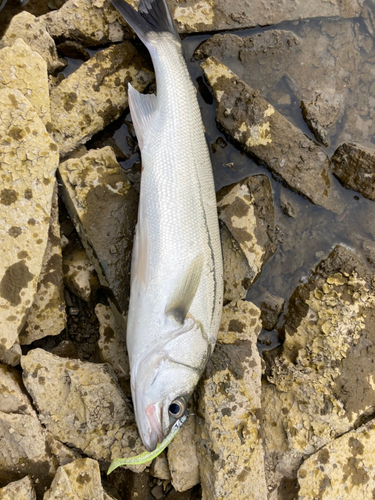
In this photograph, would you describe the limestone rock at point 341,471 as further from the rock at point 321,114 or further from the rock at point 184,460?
the rock at point 321,114

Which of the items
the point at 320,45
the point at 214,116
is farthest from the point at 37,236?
the point at 320,45

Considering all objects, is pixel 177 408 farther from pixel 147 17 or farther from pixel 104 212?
pixel 147 17

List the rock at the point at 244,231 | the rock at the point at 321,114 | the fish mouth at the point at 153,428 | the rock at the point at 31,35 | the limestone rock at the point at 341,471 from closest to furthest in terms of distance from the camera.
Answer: the fish mouth at the point at 153,428 < the limestone rock at the point at 341,471 < the rock at the point at 31,35 < the rock at the point at 244,231 < the rock at the point at 321,114

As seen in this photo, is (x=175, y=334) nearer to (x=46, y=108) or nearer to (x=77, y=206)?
(x=77, y=206)

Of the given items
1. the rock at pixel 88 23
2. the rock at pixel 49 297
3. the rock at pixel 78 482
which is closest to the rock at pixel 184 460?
the rock at pixel 78 482

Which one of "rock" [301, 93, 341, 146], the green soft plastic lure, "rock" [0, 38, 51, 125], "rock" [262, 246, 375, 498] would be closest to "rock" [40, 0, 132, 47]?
"rock" [0, 38, 51, 125]

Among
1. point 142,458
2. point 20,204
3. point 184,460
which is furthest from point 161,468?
point 20,204

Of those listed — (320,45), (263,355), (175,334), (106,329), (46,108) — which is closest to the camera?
(175,334)
